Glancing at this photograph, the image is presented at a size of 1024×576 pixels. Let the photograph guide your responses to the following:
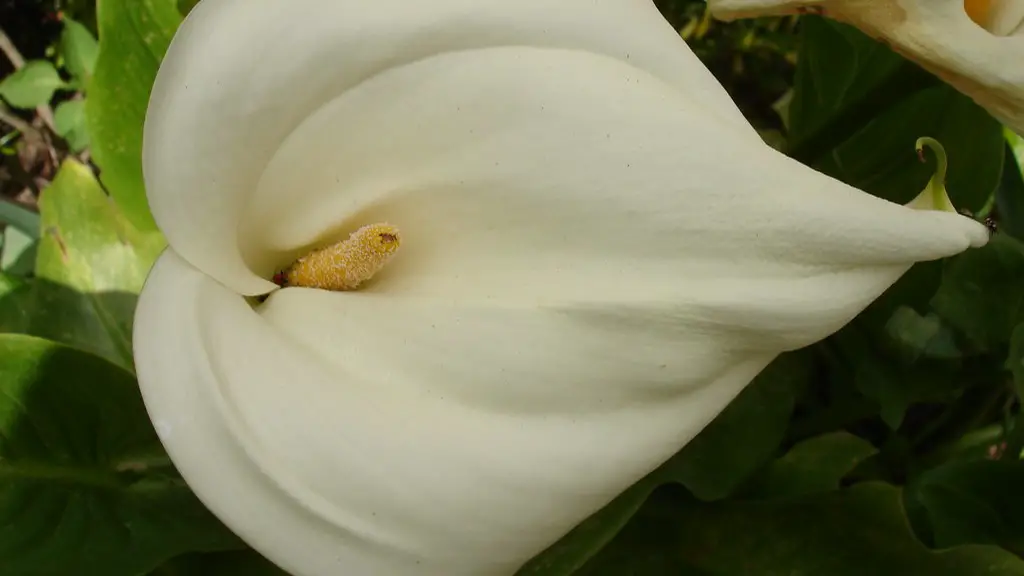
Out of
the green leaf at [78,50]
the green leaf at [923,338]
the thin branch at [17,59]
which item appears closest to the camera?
the green leaf at [923,338]

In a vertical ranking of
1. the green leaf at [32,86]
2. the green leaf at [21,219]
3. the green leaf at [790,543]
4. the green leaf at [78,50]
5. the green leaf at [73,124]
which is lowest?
the green leaf at [790,543]

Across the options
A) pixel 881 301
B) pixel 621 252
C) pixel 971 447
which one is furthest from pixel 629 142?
pixel 971 447

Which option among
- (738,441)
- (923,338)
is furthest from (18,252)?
(923,338)

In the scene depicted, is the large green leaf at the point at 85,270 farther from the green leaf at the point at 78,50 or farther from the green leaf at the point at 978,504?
the green leaf at the point at 978,504

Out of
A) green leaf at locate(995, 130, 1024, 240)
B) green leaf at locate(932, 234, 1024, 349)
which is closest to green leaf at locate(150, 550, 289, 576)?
green leaf at locate(932, 234, 1024, 349)

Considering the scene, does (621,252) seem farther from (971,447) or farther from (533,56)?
(971,447)

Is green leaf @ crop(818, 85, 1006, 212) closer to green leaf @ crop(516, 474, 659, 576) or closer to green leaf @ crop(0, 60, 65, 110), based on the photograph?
green leaf @ crop(516, 474, 659, 576)

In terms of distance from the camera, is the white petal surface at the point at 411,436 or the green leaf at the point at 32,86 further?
the green leaf at the point at 32,86

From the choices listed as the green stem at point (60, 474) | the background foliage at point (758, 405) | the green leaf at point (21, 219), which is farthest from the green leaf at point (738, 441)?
the green leaf at point (21, 219)
